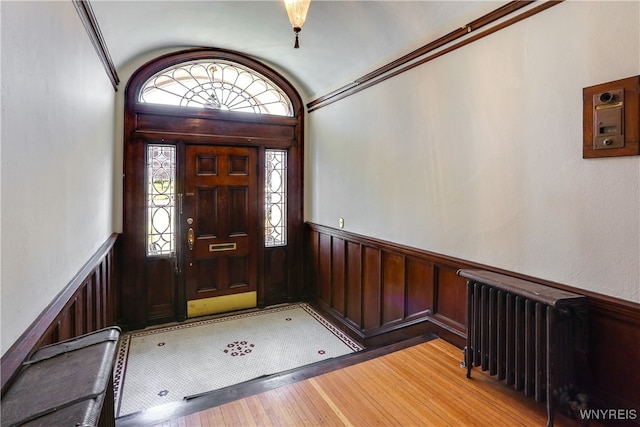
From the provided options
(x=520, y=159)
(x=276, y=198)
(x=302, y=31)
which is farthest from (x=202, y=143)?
(x=520, y=159)

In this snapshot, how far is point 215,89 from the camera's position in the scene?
4.16 m

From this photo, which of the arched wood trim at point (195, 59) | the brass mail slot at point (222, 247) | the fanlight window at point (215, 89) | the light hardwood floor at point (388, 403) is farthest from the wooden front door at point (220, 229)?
the light hardwood floor at point (388, 403)

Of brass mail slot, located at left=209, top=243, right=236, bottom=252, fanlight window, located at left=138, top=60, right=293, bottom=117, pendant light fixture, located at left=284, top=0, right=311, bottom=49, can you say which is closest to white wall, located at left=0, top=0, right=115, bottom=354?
pendant light fixture, located at left=284, top=0, right=311, bottom=49

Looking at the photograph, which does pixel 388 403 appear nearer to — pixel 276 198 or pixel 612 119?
pixel 612 119

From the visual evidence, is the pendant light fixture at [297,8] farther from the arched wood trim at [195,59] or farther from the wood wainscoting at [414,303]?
the arched wood trim at [195,59]

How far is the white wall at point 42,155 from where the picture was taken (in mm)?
1038

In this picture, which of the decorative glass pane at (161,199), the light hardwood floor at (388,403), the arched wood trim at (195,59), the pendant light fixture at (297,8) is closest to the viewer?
the light hardwood floor at (388,403)

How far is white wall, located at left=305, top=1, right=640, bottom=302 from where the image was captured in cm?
158

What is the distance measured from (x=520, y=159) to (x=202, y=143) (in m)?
3.38

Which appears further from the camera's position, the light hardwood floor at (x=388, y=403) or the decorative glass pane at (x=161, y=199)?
the decorative glass pane at (x=161, y=199)

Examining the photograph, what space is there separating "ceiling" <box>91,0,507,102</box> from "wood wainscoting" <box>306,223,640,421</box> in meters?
1.74

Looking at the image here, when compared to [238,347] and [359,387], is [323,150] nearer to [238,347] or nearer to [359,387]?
[238,347]

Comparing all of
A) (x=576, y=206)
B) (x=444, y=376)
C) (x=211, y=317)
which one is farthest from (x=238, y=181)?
(x=576, y=206)

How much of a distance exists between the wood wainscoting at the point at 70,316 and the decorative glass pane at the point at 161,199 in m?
0.90
